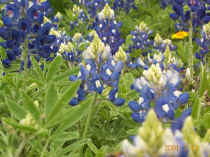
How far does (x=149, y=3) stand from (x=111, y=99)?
611 cm

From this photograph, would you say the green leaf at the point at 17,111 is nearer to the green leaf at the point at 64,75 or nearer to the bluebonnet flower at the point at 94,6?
the green leaf at the point at 64,75

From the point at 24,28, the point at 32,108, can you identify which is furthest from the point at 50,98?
the point at 24,28

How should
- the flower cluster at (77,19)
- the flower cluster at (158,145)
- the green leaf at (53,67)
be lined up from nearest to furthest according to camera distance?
the flower cluster at (158,145) < the green leaf at (53,67) < the flower cluster at (77,19)

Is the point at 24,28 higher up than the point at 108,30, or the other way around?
the point at 24,28

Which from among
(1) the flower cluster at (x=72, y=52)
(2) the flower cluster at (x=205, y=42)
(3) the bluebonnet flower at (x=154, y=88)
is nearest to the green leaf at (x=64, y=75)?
(3) the bluebonnet flower at (x=154, y=88)

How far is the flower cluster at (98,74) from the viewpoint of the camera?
7.09ft

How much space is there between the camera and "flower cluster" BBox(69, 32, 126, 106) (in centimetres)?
216

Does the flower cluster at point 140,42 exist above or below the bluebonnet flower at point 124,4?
below

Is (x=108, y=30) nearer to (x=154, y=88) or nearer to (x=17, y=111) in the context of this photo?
(x=154, y=88)

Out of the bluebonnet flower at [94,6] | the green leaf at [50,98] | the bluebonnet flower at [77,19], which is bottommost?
the green leaf at [50,98]

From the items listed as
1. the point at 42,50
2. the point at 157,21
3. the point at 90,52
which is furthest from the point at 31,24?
the point at 157,21

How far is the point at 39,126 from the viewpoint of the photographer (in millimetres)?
1459

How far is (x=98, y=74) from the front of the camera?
227 cm

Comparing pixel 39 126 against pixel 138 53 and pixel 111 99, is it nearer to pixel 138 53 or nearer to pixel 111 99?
pixel 111 99
